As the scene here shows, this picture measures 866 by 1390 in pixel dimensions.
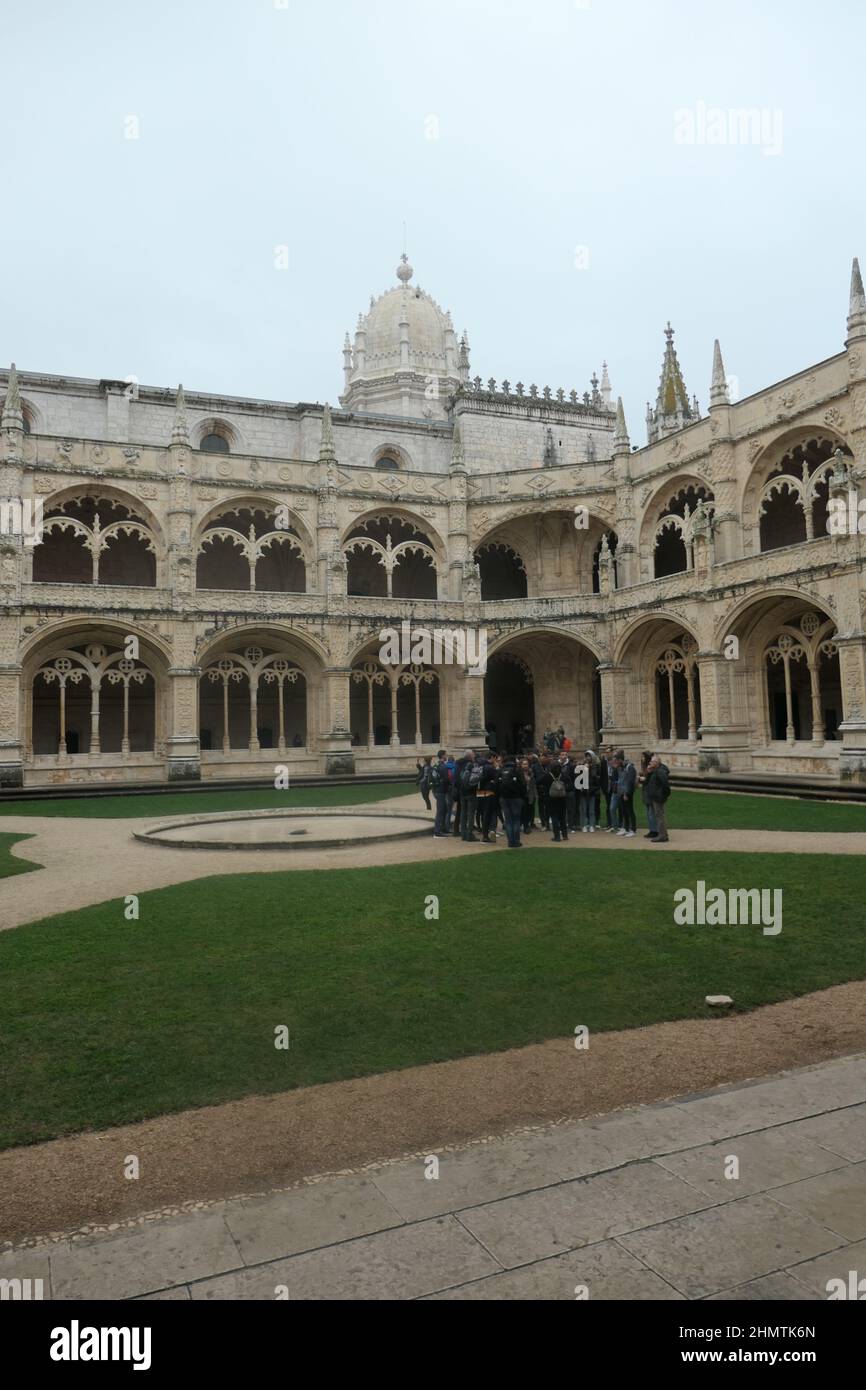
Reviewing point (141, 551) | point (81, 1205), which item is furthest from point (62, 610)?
point (81, 1205)

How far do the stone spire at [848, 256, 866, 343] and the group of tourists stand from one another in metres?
14.5

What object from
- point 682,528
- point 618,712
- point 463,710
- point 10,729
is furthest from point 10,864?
point 682,528

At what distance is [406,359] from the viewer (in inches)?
1709

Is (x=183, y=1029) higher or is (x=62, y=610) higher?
(x=62, y=610)

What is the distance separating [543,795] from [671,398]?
33.8 metres

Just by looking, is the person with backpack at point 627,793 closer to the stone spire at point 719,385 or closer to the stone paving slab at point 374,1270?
the stone paving slab at point 374,1270

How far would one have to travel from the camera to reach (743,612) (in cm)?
2534

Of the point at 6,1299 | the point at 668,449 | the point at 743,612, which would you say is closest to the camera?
the point at 6,1299

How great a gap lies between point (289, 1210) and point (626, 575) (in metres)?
28.8

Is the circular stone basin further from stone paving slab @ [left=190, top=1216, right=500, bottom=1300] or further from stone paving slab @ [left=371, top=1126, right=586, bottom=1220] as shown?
stone paving slab @ [left=190, top=1216, right=500, bottom=1300]

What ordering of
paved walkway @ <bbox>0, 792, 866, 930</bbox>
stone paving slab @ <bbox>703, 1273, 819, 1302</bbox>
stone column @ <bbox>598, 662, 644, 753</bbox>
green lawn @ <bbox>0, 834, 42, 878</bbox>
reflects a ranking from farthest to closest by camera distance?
stone column @ <bbox>598, 662, 644, 753</bbox>
green lawn @ <bbox>0, 834, 42, 878</bbox>
paved walkway @ <bbox>0, 792, 866, 930</bbox>
stone paving slab @ <bbox>703, 1273, 819, 1302</bbox>

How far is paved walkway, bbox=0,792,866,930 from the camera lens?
1038cm

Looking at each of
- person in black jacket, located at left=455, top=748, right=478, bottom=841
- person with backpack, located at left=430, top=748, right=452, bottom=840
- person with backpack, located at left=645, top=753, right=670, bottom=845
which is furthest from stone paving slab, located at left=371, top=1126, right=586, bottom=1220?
person with backpack, located at left=430, top=748, right=452, bottom=840
